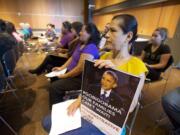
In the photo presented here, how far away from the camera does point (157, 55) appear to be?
210 centimetres

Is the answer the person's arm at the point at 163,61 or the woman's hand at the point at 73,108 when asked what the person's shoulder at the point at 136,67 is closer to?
the woman's hand at the point at 73,108

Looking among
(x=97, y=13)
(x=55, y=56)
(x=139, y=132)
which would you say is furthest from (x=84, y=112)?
(x=97, y=13)

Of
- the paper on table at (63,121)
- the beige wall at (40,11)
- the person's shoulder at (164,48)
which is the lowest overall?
the paper on table at (63,121)

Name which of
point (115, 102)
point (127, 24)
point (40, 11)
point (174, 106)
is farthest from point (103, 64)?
point (40, 11)

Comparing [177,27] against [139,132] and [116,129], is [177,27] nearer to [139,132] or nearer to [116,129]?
[139,132]

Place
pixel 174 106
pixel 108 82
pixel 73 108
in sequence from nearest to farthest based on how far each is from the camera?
1. pixel 108 82
2. pixel 73 108
3. pixel 174 106

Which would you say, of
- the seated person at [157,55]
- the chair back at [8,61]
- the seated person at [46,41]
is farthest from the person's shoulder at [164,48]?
the seated person at [46,41]

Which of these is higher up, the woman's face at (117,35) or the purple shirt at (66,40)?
the woman's face at (117,35)

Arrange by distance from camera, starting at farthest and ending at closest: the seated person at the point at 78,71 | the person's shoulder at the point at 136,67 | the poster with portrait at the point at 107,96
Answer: the seated person at the point at 78,71 < the person's shoulder at the point at 136,67 < the poster with portrait at the point at 107,96

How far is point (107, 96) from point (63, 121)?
37cm

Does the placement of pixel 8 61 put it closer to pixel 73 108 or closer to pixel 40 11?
pixel 73 108

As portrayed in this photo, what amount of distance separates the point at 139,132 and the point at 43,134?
1.11m

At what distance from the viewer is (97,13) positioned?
8852mm

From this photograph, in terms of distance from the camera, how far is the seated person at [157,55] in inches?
76.6
